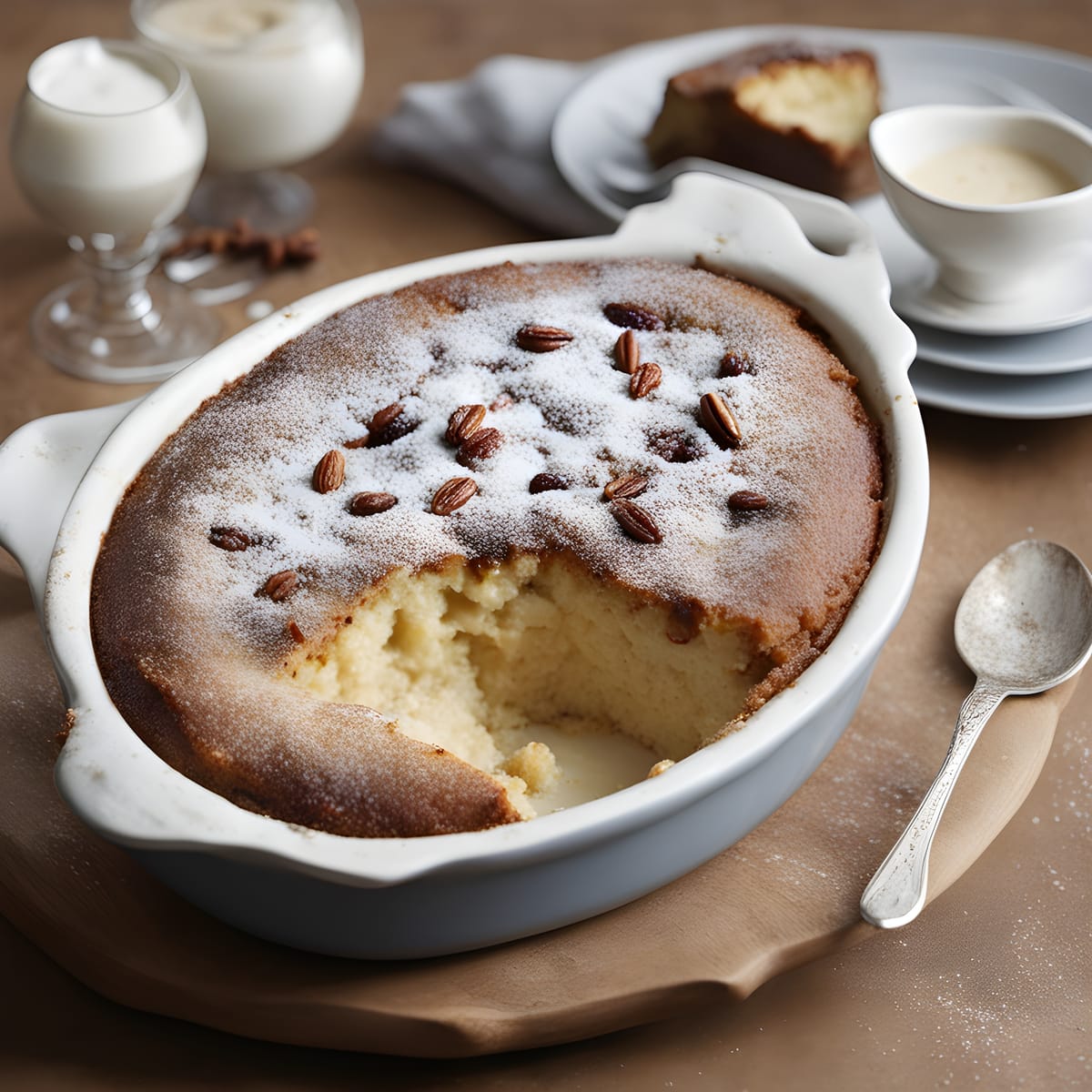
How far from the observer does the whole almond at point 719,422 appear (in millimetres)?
1810

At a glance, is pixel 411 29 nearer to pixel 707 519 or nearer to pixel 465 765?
pixel 707 519

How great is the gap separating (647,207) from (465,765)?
1.04m

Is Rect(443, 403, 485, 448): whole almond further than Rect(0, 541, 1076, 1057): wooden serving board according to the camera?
Yes

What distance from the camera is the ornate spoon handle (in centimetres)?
155

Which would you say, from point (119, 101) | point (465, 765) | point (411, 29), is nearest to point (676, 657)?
point (465, 765)

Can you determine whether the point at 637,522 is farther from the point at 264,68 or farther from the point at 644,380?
the point at 264,68

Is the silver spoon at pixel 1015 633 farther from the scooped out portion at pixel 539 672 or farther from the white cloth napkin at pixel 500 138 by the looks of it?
the white cloth napkin at pixel 500 138

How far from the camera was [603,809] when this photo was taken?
53.9 inches

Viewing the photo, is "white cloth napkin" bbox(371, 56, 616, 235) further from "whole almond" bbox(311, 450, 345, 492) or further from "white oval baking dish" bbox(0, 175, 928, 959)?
"whole almond" bbox(311, 450, 345, 492)

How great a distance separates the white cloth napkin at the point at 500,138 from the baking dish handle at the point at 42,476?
1177 millimetres

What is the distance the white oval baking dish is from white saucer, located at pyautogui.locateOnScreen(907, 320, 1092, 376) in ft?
1.38

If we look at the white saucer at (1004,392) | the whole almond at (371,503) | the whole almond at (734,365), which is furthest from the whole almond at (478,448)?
the white saucer at (1004,392)

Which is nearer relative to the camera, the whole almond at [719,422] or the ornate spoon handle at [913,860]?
the ornate spoon handle at [913,860]

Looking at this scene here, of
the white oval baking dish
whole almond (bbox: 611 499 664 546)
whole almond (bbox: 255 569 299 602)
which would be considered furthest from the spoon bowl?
whole almond (bbox: 255 569 299 602)
